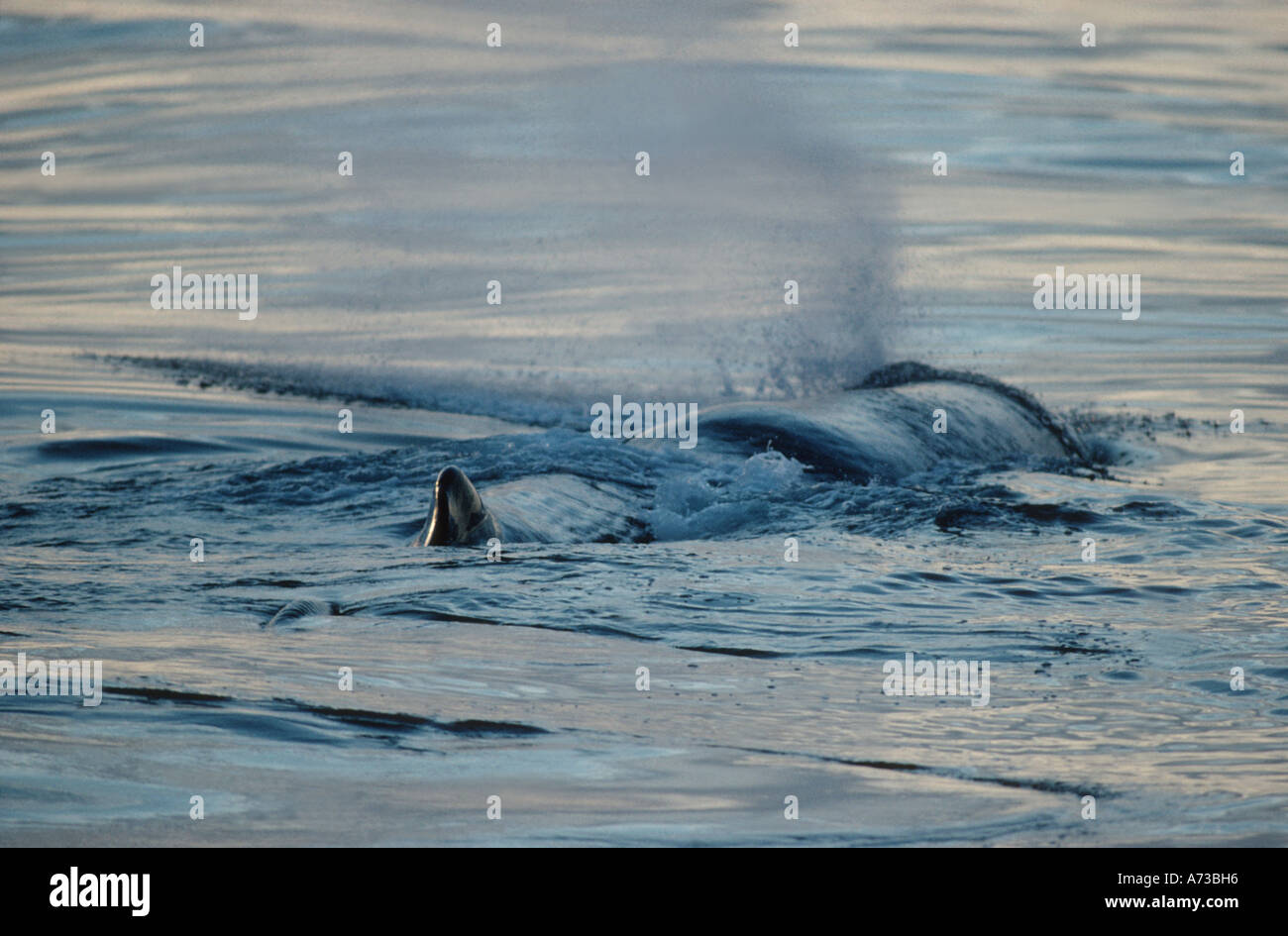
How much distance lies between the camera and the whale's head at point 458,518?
881 cm

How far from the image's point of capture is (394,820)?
4852mm

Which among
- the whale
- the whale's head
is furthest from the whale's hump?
the whale's head

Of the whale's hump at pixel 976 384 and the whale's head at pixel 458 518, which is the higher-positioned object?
the whale's hump at pixel 976 384

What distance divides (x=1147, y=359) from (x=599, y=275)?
655 cm

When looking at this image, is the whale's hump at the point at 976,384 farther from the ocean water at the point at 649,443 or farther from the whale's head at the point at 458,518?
the whale's head at the point at 458,518

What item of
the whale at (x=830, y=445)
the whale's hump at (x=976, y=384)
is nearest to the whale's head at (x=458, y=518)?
the whale at (x=830, y=445)

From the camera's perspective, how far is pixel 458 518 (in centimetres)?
898

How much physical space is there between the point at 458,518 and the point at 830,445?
13.2 feet

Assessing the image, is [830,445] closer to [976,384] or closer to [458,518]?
[976,384]

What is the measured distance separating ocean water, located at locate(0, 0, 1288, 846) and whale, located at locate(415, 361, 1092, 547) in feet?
0.20

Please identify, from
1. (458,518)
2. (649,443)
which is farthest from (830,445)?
(458,518)

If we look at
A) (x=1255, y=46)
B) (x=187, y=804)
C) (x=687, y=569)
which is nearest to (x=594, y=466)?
(x=687, y=569)

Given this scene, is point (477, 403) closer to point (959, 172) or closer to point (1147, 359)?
point (1147, 359)

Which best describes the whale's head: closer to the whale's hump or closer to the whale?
the whale
